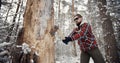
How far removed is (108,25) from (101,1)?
1.49m

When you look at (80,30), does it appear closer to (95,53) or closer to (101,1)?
(95,53)

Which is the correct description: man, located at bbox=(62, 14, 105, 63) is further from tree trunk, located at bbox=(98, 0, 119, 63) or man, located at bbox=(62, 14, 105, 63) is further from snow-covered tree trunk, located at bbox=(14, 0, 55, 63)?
tree trunk, located at bbox=(98, 0, 119, 63)

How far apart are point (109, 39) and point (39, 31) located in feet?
18.2

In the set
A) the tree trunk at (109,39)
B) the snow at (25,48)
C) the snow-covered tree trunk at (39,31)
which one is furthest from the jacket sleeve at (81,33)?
the tree trunk at (109,39)

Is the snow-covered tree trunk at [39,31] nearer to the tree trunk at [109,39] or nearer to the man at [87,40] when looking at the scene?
the man at [87,40]

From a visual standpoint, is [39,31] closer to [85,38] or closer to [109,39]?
[85,38]

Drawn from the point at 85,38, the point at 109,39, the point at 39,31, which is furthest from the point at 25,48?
the point at 109,39

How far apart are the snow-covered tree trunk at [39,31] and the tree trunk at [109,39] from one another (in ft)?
16.7

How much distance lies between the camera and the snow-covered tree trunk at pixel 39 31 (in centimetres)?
393

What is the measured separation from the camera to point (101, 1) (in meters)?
9.97

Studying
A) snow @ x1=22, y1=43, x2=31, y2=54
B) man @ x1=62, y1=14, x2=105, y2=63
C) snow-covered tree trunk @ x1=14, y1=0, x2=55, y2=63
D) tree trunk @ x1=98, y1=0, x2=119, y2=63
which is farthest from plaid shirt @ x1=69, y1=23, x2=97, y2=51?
tree trunk @ x1=98, y1=0, x2=119, y2=63

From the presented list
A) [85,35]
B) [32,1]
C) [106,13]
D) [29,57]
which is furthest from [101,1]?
[29,57]

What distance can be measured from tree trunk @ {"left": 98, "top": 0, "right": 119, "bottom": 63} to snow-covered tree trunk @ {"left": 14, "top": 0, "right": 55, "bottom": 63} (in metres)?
5.08

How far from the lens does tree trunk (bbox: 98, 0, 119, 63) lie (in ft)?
28.0
